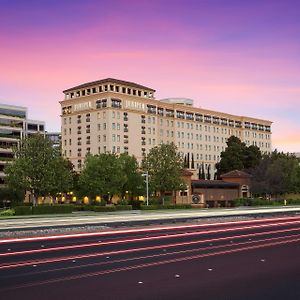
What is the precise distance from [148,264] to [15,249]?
8291 mm

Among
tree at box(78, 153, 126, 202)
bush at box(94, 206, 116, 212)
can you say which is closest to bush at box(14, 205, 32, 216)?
bush at box(94, 206, 116, 212)

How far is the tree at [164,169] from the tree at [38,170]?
20.1 meters

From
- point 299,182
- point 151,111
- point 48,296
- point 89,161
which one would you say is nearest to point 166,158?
point 89,161

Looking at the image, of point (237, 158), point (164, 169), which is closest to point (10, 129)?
point (164, 169)

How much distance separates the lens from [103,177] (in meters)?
79.9

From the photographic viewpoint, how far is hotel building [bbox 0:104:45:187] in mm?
113125

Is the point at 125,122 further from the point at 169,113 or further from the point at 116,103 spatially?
the point at 169,113

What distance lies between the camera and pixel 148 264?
17938mm

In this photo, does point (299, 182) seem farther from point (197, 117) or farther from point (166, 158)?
point (197, 117)

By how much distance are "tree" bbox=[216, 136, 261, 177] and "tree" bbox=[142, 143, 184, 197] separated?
5370cm

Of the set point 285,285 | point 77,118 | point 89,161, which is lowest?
point 285,285

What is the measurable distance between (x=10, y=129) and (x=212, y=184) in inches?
1898

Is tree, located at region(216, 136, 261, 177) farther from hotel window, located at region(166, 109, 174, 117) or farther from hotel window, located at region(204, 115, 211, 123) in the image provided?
hotel window, located at region(204, 115, 211, 123)

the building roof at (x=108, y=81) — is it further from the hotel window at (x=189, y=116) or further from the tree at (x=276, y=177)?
the tree at (x=276, y=177)
